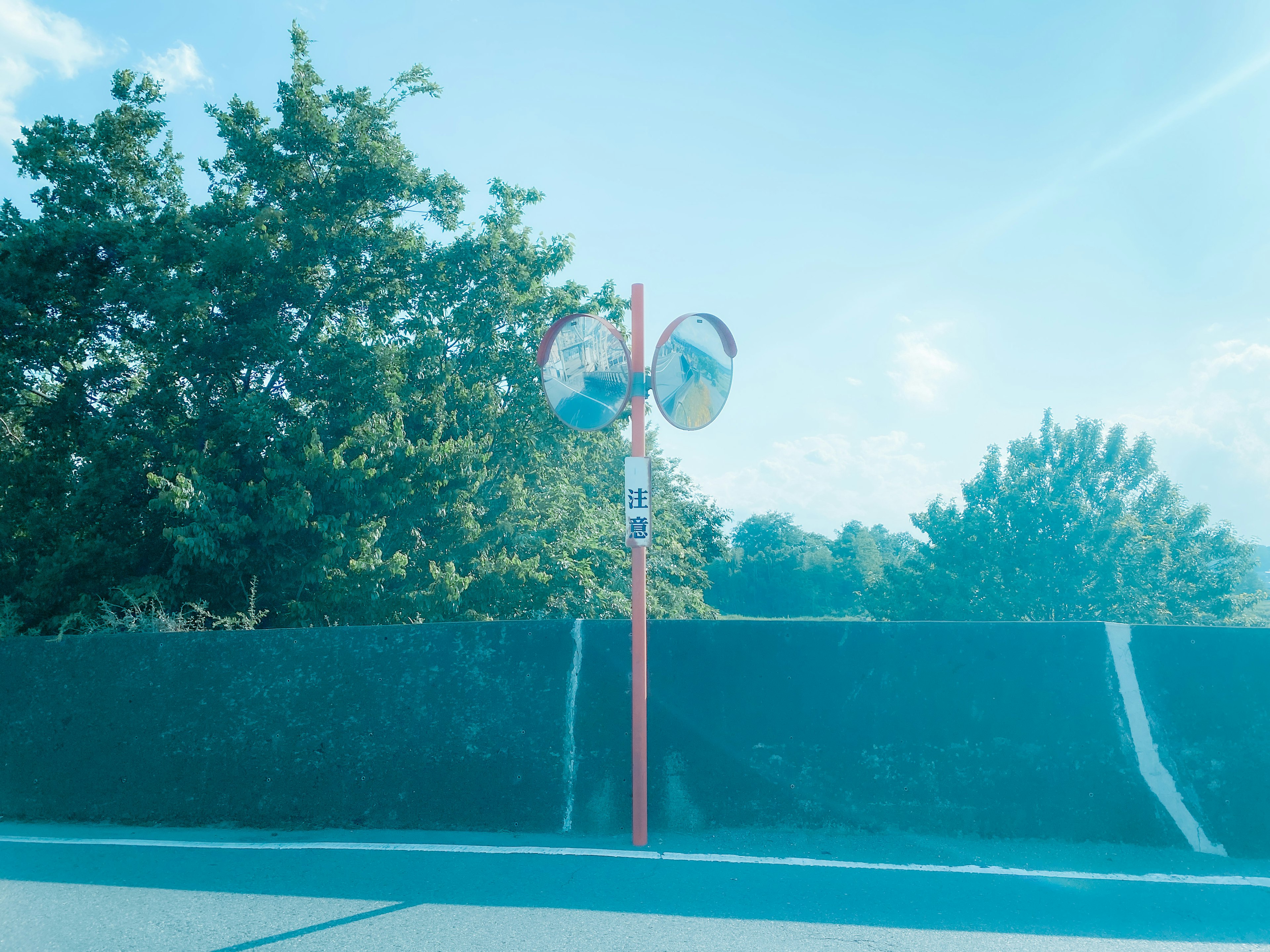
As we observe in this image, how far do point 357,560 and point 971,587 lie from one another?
23.3 m

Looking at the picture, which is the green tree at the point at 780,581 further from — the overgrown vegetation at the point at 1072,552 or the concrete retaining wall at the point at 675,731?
the concrete retaining wall at the point at 675,731

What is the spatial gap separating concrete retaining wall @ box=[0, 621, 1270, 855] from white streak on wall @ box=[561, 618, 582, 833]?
2cm

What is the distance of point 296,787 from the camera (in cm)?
573

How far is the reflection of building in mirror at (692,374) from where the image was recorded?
5.80 meters

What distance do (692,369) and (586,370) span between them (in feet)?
2.66

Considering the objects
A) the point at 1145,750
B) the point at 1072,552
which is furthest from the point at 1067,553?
the point at 1145,750

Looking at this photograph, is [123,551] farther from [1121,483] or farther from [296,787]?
[1121,483]

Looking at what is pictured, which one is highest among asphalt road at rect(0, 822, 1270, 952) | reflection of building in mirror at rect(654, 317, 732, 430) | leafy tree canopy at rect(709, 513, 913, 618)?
leafy tree canopy at rect(709, 513, 913, 618)

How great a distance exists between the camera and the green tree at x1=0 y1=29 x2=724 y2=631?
39.7ft

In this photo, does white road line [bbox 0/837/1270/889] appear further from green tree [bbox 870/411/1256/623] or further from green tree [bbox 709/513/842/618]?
green tree [bbox 709/513/842/618]

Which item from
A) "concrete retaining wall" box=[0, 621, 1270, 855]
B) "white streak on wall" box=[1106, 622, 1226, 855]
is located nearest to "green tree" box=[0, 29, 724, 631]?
"concrete retaining wall" box=[0, 621, 1270, 855]

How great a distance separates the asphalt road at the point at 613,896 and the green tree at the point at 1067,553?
75.1 ft

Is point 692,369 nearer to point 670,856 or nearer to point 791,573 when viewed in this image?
point 670,856

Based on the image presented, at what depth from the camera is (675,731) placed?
5.64m
